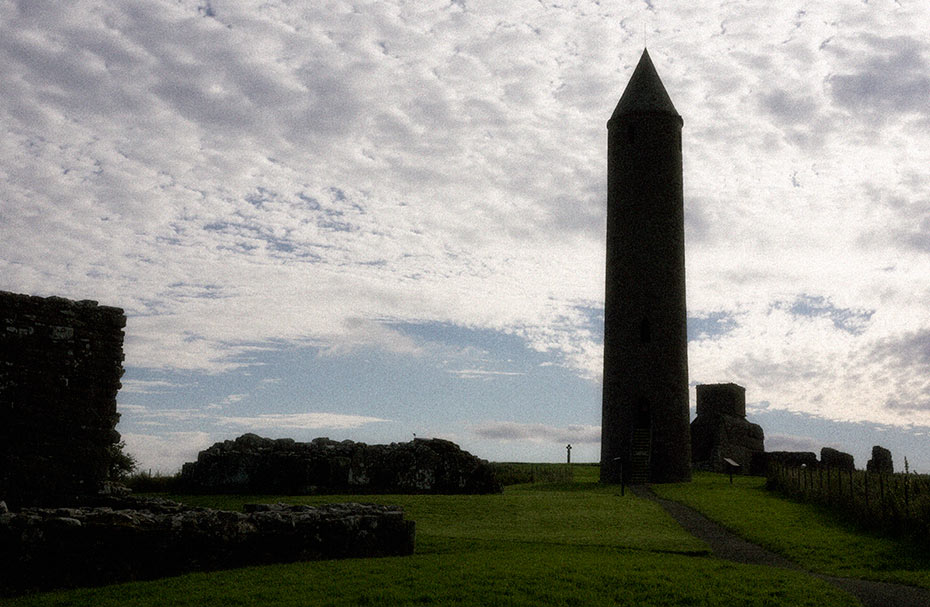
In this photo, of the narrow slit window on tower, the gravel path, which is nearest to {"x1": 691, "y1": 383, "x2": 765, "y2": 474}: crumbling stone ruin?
the narrow slit window on tower

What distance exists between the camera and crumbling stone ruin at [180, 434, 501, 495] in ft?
64.6

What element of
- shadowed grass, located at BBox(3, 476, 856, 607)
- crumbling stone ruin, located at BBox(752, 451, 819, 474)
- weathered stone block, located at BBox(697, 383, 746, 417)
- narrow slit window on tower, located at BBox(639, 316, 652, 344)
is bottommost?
shadowed grass, located at BBox(3, 476, 856, 607)

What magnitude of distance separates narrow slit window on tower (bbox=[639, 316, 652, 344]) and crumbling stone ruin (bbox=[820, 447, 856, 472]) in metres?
10.7

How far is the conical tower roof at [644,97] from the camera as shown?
30923 millimetres

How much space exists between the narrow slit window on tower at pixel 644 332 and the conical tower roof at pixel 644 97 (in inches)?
299

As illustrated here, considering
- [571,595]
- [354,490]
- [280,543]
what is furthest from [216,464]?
[571,595]

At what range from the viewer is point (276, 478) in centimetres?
1964

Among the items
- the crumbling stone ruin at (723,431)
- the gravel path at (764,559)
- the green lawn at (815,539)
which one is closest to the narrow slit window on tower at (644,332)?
the crumbling stone ruin at (723,431)

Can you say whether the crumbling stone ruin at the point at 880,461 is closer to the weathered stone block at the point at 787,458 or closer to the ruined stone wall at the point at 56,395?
the weathered stone block at the point at 787,458

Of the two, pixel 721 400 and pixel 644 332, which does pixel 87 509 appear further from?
pixel 721 400

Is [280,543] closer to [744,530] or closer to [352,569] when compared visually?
[352,569]

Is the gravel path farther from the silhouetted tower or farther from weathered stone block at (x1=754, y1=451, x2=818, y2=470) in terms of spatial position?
weathered stone block at (x1=754, y1=451, x2=818, y2=470)

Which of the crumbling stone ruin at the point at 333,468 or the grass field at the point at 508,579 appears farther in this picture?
the crumbling stone ruin at the point at 333,468

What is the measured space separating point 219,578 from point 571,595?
3.94 metres
